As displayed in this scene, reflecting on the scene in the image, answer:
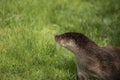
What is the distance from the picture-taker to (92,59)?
658 centimetres

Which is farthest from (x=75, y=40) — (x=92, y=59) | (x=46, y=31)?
(x=46, y=31)

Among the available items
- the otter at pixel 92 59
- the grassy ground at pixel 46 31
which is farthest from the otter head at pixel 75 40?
the grassy ground at pixel 46 31

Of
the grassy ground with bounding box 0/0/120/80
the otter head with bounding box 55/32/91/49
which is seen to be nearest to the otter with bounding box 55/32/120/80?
the otter head with bounding box 55/32/91/49

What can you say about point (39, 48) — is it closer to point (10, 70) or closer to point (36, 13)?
point (10, 70)

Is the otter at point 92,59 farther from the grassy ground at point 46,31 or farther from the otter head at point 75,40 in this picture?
the grassy ground at point 46,31

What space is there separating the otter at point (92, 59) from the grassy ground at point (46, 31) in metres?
0.82

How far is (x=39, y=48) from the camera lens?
26.6 feet

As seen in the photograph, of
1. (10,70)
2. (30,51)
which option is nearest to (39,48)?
(30,51)

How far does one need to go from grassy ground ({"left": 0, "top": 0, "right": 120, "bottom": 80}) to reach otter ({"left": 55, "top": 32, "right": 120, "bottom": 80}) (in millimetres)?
821

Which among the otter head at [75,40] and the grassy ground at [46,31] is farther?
the grassy ground at [46,31]

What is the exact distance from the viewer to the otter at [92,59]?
6.51m

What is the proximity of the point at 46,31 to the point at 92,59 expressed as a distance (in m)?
2.84

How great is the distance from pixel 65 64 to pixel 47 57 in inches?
15.8

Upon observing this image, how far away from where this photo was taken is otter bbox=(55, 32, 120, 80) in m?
6.51
